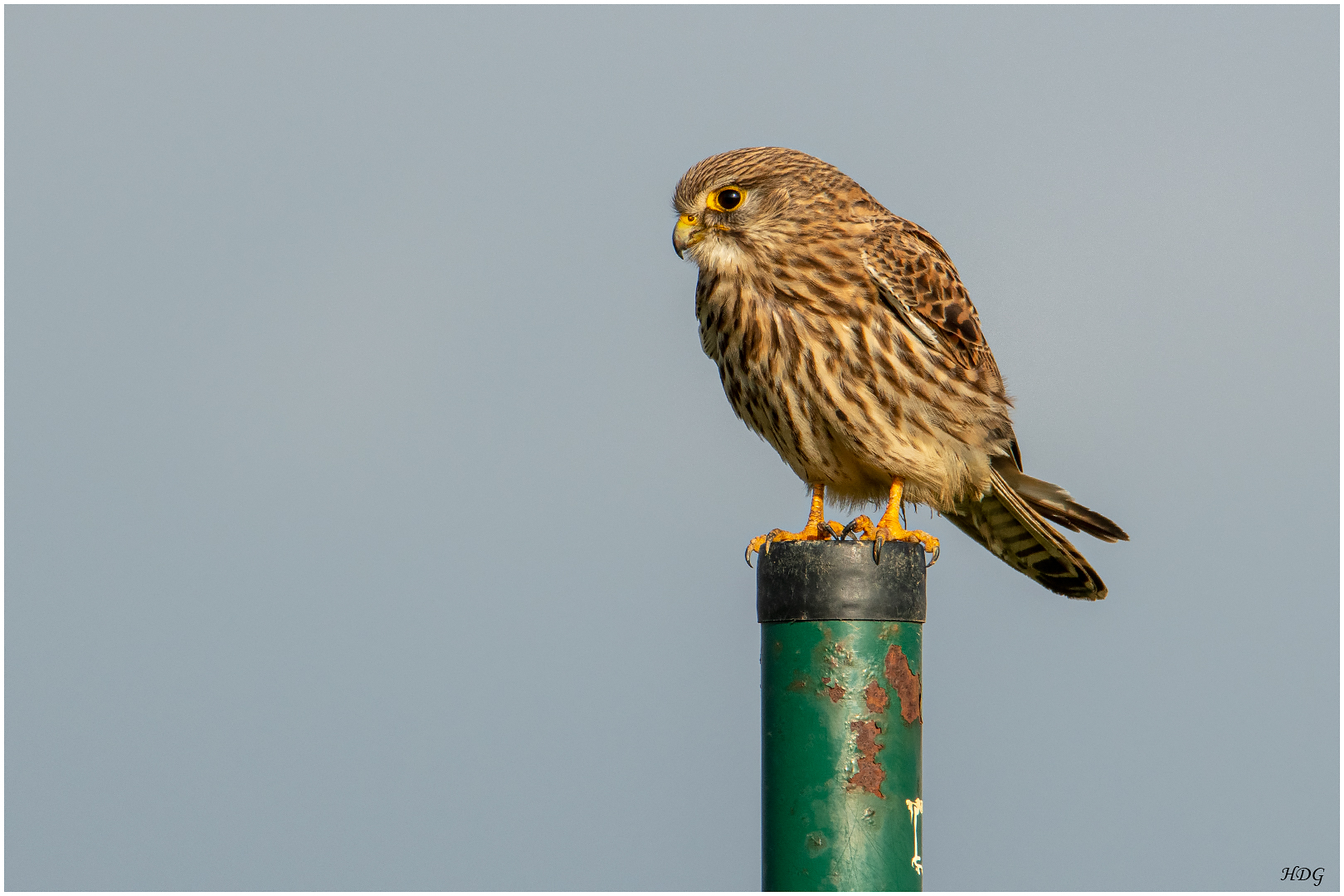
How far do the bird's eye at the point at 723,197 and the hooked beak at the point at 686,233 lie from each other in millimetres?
77

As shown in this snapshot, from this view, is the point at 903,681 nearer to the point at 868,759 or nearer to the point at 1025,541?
the point at 868,759

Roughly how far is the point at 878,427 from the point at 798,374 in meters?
0.32

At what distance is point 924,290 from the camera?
17.5 feet

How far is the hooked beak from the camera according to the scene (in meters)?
5.27

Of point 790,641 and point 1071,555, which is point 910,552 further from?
point 1071,555

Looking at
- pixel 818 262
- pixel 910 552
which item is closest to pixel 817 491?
pixel 818 262

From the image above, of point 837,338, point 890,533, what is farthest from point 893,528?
point 837,338

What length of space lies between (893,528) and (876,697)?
135 centimetres

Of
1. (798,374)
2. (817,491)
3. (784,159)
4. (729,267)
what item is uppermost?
(784,159)

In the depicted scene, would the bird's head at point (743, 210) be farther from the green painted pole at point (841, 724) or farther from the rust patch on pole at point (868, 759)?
the rust patch on pole at point (868, 759)

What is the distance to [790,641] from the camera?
13.1 feet

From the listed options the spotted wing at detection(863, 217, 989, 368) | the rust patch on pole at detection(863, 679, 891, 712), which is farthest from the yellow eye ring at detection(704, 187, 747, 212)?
the rust patch on pole at detection(863, 679, 891, 712)

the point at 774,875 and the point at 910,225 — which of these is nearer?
the point at 774,875

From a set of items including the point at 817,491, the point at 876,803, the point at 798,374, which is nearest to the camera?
the point at 876,803
